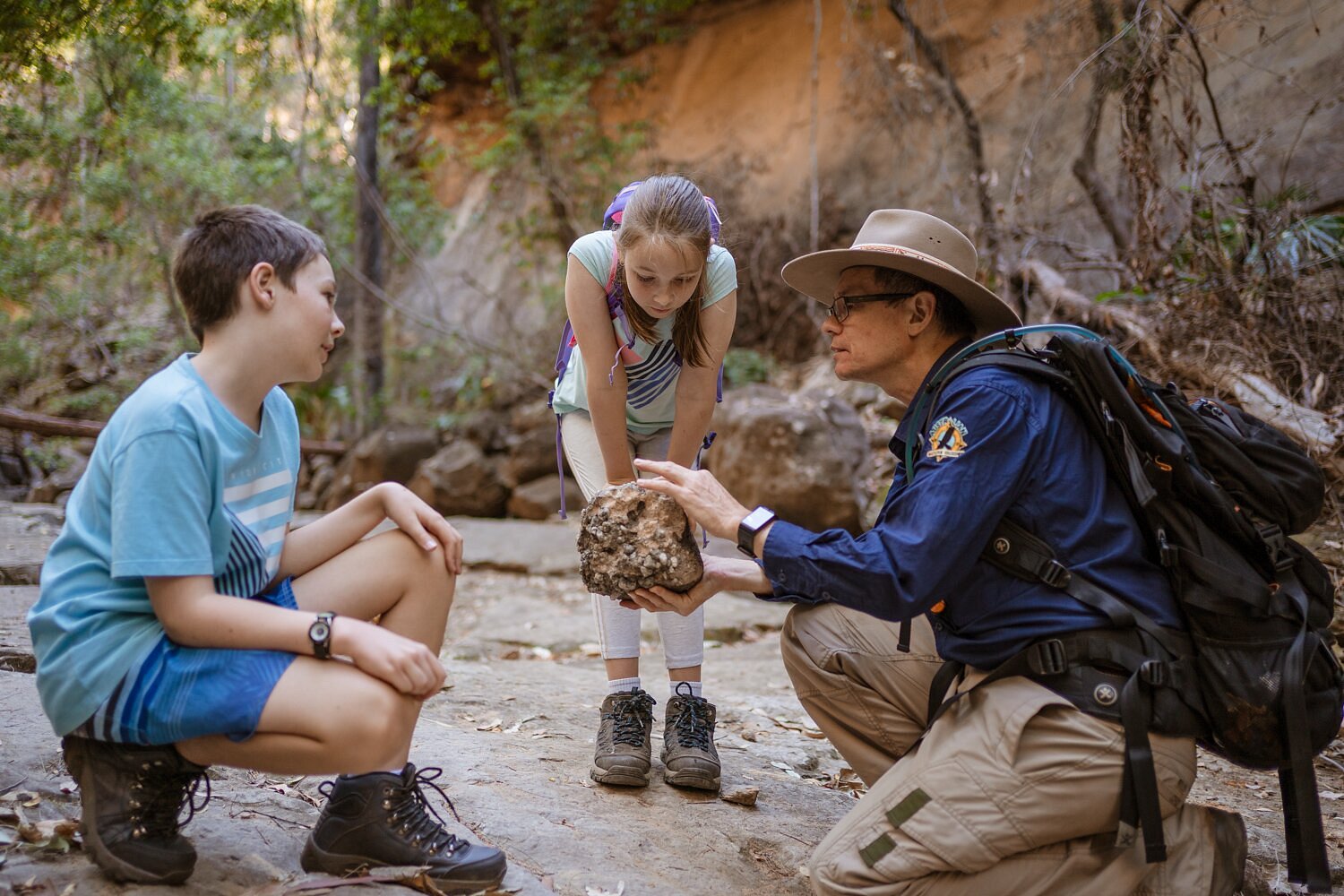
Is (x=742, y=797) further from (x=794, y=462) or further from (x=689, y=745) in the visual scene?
(x=794, y=462)

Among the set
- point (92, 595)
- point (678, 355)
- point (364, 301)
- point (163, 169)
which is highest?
point (163, 169)

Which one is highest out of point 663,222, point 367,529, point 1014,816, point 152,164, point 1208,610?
point 152,164

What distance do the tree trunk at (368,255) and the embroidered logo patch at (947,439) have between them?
9794 mm

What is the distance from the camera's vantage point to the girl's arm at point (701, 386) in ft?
9.58

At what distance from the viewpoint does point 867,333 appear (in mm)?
2525

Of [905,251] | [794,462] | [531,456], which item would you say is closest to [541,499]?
[531,456]

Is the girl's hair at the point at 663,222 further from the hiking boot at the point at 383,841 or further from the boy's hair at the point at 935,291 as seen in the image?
the hiking boot at the point at 383,841

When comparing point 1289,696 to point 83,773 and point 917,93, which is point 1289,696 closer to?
point 83,773

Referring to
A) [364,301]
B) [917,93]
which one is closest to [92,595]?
[917,93]

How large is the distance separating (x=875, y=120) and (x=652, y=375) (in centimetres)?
815

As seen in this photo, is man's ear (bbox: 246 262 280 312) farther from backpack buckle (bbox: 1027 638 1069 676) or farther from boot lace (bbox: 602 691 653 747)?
backpack buckle (bbox: 1027 638 1069 676)

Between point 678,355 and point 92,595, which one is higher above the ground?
point 678,355

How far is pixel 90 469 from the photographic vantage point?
6.15 ft

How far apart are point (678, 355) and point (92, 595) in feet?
5.51
